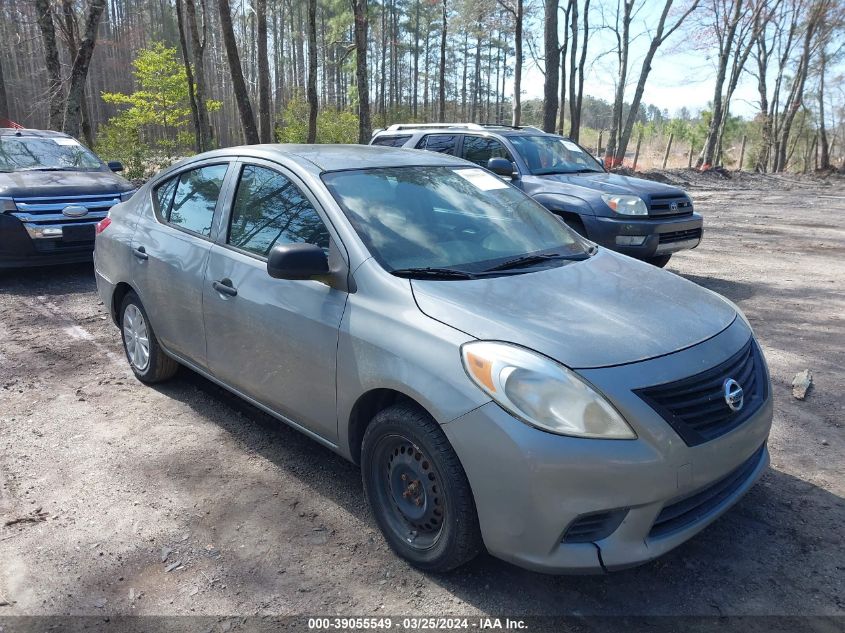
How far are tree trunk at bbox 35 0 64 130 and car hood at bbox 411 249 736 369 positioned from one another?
15086mm

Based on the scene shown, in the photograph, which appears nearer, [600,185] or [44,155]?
[600,185]

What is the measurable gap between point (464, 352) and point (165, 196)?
2.97 m

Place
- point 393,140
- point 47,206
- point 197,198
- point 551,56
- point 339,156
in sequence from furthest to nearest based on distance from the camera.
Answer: point 551,56 < point 393,140 < point 47,206 < point 197,198 < point 339,156

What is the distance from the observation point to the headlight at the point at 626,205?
7.47 metres

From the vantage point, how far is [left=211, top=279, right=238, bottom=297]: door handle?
351 centimetres

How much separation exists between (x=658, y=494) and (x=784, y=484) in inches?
61.9

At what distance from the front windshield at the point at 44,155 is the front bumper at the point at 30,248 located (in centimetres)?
131

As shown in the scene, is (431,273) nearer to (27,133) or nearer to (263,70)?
(27,133)

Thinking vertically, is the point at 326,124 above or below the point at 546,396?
above

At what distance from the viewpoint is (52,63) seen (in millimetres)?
15133

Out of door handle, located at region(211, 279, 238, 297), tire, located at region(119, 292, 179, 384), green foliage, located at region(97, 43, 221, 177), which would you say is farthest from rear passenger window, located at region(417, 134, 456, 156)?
green foliage, located at region(97, 43, 221, 177)

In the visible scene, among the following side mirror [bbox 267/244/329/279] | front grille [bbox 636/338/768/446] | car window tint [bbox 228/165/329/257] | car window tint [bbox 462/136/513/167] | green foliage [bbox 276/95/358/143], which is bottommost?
front grille [bbox 636/338/768/446]

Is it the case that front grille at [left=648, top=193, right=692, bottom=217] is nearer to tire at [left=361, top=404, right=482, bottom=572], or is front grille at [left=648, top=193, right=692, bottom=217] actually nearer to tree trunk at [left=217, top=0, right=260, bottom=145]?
tire at [left=361, top=404, right=482, bottom=572]

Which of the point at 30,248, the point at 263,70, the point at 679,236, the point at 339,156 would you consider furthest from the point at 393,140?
the point at 263,70
